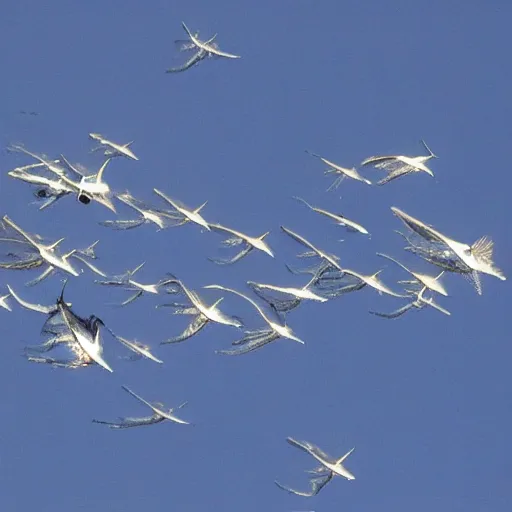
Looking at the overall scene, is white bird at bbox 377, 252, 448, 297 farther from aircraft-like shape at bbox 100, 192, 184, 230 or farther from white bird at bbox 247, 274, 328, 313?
aircraft-like shape at bbox 100, 192, 184, 230

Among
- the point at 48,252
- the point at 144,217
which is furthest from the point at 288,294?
the point at 48,252

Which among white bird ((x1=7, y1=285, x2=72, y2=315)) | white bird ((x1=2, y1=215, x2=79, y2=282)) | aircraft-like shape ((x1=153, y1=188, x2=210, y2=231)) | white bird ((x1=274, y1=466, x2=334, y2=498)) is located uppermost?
aircraft-like shape ((x1=153, y1=188, x2=210, y2=231))

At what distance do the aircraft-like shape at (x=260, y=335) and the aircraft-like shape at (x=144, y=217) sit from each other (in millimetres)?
433

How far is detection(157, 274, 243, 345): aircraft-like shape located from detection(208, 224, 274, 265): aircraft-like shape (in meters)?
0.24

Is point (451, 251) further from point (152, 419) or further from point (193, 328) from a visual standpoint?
point (152, 419)

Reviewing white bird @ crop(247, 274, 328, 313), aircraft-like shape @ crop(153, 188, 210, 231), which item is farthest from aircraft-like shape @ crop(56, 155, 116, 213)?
white bird @ crop(247, 274, 328, 313)

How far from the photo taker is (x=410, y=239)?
7.22m

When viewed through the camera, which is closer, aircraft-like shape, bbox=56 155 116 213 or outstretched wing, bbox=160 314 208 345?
aircraft-like shape, bbox=56 155 116 213

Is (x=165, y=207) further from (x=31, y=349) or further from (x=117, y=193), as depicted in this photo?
(x=31, y=349)

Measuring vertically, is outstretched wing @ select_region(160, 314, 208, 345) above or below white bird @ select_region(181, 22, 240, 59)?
below

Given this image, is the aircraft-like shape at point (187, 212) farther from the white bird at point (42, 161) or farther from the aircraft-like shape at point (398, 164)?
the aircraft-like shape at point (398, 164)

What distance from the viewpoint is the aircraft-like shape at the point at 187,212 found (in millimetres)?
7586

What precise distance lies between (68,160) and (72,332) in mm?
981

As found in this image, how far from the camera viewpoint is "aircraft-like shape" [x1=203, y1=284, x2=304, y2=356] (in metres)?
7.68
